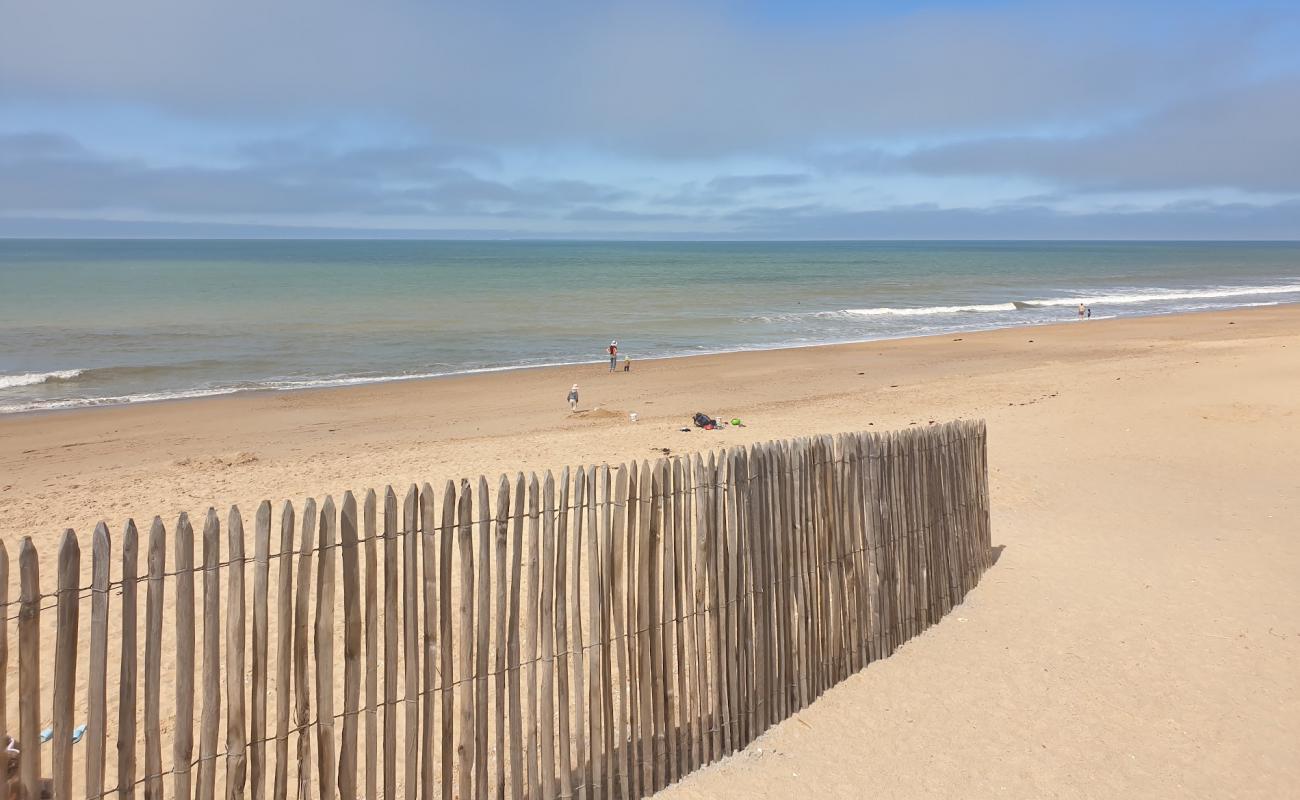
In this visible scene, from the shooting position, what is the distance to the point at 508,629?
4.30 metres

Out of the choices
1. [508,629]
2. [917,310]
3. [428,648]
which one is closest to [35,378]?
[508,629]

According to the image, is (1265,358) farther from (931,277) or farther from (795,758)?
(931,277)

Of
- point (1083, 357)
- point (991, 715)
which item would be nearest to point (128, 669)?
point (991, 715)

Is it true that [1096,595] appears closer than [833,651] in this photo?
No

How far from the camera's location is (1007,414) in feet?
50.5

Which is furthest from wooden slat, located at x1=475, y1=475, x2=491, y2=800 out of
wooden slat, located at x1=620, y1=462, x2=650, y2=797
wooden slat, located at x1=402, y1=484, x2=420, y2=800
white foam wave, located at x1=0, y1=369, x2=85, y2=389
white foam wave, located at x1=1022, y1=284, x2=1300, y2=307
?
white foam wave, located at x1=1022, y1=284, x2=1300, y2=307

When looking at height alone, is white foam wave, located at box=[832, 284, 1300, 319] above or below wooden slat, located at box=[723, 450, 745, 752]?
above

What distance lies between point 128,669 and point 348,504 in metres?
0.92

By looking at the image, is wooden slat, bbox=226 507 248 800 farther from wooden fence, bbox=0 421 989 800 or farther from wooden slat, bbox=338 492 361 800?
wooden slat, bbox=338 492 361 800

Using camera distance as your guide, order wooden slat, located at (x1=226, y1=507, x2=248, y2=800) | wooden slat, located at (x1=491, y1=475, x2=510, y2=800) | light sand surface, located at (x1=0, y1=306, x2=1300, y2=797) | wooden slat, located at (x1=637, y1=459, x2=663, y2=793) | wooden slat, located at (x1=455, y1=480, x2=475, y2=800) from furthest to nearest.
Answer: light sand surface, located at (x1=0, y1=306, x2=1300, y2=797)
wooden slat, located at (x1=637, y1=459, x2=663, y2=793)
wooden slat, located at (x1=491, y1=475, x2=510, y2=800)
wooden slat, located at (x1=455, y1=480, x2=475, y2=800)
wooden slat, located at (x1=226, y1=507, x2=248, y2=800)

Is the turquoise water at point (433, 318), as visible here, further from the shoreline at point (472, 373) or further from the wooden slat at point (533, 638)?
the wooden slat at point (533, 638)

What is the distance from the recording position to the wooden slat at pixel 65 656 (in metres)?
3.03

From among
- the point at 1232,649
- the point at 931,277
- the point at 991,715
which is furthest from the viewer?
the point at 931,277

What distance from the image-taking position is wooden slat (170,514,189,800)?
3191mm
